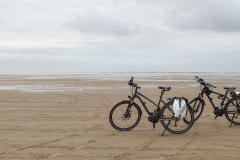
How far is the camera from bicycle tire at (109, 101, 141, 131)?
279 inches

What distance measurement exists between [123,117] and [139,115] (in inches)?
16.1

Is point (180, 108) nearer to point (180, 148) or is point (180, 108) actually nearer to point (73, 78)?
point (180, 148)

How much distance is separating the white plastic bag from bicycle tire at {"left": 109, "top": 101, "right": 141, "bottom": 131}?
38.2 inches

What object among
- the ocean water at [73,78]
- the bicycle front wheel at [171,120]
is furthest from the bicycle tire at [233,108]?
the ocean water at [73,78]

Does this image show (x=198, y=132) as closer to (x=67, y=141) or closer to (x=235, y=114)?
(x=235, y=114)

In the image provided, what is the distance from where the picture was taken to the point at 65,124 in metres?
7.71

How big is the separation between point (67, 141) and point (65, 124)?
69.2 inches

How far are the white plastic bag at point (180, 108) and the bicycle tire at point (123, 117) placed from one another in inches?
38.2

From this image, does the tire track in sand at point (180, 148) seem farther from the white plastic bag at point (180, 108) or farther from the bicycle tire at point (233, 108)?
the bicycle tire at point (233, 108)

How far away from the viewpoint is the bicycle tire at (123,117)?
709 cm

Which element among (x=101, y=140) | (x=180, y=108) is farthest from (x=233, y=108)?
(x=101, y=140)

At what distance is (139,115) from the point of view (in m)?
7.15

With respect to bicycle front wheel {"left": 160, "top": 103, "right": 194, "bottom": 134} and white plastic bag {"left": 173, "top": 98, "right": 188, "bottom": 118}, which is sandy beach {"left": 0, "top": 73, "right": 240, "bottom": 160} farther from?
white plastic bag {"left": 173, "top": 98, "right": 188, "bottom": 118}

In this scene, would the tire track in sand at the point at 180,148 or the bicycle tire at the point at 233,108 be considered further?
the bicycle tire at the point at 233,108
